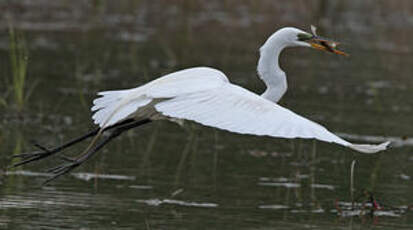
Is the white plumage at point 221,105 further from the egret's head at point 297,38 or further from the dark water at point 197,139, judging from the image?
the dark water at point 197,139

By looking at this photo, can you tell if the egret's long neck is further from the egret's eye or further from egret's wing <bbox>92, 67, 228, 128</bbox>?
egret's wing <bbox>92, 67, 228, 128</bbox>

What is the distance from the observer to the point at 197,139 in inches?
320

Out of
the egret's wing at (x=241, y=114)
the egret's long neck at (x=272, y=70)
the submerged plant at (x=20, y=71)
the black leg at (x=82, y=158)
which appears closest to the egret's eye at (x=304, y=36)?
the egret's long neck at (x=272, y=70)

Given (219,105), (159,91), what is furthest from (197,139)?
(219,105)

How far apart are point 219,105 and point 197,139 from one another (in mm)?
3267

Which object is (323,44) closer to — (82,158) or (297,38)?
(297,38)

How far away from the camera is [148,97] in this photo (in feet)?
17.3

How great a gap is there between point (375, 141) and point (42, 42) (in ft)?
19.0

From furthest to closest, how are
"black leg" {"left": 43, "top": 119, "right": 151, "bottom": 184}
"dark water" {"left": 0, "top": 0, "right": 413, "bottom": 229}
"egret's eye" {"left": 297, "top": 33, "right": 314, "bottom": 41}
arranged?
"egret's eye" {"left": 297, "top": 33, "right": 314, "bottom": 41}, "dark water" {"left": 0, "top": 0, "right": 413, "bottom": 229}, "black leg" {"left": 43, "top": 119, "right": 151, "bottom": 184}

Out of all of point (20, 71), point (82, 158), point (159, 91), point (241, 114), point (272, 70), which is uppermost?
point (20, 71)

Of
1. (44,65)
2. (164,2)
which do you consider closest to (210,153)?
(44,65)

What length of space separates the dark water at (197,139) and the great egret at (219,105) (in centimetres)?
49

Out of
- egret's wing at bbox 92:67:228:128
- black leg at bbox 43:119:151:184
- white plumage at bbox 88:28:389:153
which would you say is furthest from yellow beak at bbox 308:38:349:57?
black leg at bbox 43:119:151:184

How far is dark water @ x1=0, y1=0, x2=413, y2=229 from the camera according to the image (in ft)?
19.0
